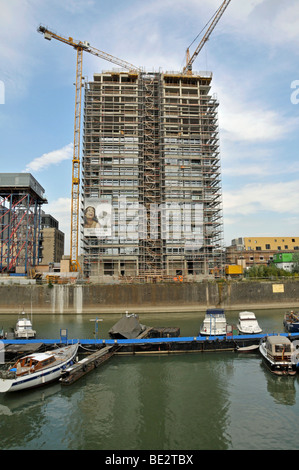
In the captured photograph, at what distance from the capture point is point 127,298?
2058 inches

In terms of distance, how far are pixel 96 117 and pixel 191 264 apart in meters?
45.0

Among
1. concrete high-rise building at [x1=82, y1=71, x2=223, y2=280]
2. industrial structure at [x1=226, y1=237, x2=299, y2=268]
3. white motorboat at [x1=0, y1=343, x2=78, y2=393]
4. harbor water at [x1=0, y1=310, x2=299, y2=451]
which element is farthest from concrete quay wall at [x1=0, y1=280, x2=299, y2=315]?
industrial structure at [x1=226, y1=237, x2=299, y2=268]

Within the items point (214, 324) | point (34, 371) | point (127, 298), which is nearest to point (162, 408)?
point (34, 371)

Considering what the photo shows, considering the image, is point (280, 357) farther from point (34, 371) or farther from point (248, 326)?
point (34, 371)

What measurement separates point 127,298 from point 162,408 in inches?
1425

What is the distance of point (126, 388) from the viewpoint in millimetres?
19281

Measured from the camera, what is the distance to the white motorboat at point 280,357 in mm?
21109

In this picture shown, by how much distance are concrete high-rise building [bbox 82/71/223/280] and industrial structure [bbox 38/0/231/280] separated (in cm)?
24

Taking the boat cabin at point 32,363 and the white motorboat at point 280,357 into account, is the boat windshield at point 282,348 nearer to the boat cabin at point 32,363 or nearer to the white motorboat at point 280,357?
the white motorboat at point 280,357

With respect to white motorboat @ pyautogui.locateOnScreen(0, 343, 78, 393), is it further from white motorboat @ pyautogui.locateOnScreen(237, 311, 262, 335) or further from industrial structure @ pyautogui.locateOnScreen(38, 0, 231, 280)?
industrial structure @ pyautogui.locateOnScreen(38, 0, 231, 280)

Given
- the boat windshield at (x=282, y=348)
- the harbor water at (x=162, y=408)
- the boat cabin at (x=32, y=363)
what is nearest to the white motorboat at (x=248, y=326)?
the harbor water at (x=162, y=408)

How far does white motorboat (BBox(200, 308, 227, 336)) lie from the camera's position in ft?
96.6

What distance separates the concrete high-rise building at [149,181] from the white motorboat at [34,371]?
4264 centimetres
